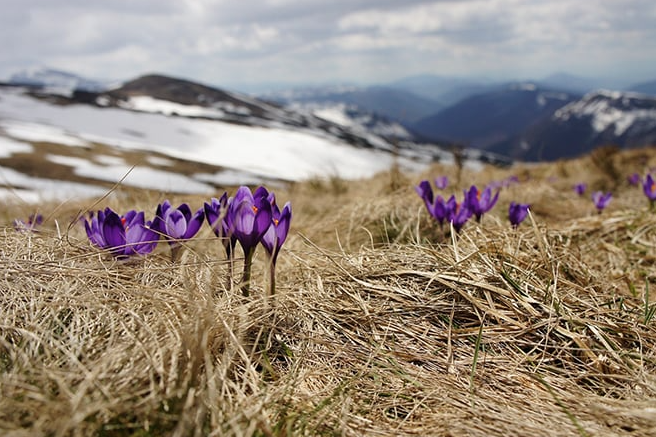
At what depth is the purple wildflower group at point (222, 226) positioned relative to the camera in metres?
1.77

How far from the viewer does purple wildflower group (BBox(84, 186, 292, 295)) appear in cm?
177

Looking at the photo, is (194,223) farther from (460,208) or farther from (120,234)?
(460,208)

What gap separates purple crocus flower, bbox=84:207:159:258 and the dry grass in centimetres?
7

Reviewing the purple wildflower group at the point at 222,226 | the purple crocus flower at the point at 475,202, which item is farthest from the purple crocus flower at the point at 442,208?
the purple wildflower group at the point at 222,226

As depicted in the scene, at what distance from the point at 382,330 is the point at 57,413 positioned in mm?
1077

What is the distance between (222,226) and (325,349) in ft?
2.11

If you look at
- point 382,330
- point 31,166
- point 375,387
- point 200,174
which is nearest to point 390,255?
point 382,330

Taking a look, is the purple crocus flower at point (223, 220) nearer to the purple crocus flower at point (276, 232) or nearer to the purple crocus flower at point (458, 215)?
the purple crocus flower at point (276, 232)

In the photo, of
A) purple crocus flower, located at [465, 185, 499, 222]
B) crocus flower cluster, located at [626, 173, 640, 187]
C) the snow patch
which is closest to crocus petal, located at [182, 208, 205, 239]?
purple crocus flower, located at [465, 185, 499, 222]

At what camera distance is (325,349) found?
170 centimetres

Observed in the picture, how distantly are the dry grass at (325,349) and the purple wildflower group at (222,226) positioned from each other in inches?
3.3

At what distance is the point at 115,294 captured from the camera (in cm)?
171

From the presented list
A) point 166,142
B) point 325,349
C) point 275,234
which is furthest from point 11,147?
point 325,349

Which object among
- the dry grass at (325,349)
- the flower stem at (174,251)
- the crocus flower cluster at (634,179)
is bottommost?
the dry grass at (325,349)
